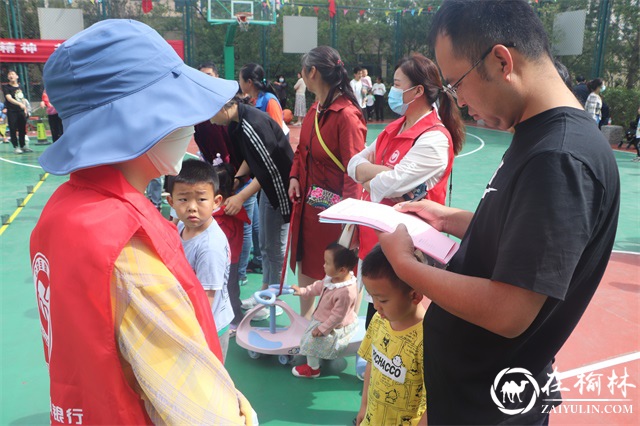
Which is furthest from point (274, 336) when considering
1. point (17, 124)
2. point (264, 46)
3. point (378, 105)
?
point (378, 105)

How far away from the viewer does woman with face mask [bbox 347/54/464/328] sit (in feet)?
8.69

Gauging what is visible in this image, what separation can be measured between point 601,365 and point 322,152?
2.34m

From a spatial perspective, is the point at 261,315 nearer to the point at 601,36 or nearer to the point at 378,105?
the point at 601,36

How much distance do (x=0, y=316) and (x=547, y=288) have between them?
4381mm

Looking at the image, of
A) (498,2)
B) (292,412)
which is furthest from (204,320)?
(292,412)

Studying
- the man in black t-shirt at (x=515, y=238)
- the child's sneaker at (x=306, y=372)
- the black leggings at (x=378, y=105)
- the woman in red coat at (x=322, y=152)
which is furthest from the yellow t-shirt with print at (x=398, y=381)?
the black leggings at (x=378, y=105)

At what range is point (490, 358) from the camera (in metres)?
1.38

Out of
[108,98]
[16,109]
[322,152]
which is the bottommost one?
[16,109]

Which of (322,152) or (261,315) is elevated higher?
(322,152)

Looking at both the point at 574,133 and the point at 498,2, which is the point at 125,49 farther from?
the point at 574,133

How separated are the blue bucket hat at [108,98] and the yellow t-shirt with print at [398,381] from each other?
1329mm

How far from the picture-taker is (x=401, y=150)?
2.80 metres

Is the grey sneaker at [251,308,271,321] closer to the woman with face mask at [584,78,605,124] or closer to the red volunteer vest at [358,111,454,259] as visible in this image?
the red volunteer vest at [358,111,454,259]

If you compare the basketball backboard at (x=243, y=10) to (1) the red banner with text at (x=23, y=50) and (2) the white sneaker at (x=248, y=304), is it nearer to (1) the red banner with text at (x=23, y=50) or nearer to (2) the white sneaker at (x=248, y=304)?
(1) the red banner with text at (x=23, y=50)
